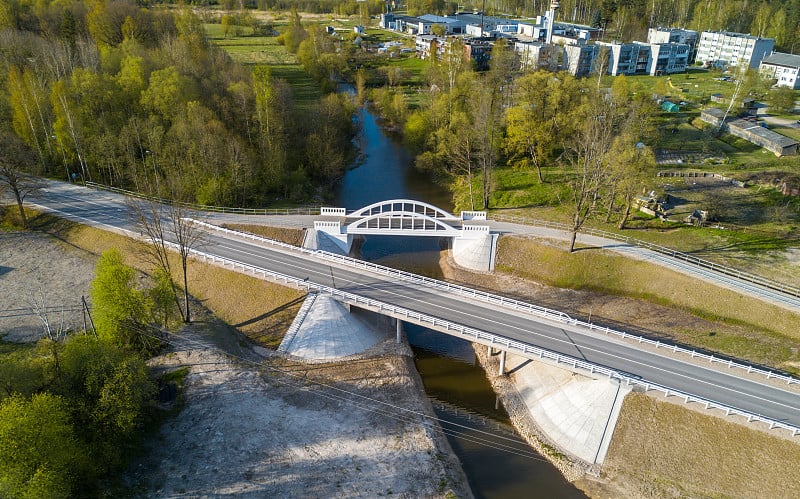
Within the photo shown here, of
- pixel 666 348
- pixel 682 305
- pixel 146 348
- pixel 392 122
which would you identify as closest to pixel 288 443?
pixel 146 348

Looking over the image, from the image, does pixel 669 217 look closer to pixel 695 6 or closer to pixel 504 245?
pixel 504 245

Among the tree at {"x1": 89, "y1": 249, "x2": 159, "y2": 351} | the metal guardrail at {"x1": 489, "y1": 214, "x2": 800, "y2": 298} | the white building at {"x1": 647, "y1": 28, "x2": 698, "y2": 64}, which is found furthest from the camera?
the white building at {"x1": 647, "y1": 28, "x2": 698, "y2": 64}

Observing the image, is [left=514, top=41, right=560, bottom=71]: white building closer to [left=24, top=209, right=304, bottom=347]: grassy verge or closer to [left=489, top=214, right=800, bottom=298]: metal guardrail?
[left=489, top=214, right=800, bottom=298]: metal guardrail

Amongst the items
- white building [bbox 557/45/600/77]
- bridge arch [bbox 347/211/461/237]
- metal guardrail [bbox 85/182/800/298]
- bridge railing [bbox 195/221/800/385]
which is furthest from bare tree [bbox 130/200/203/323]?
white building [bbox 557/45/600/77]

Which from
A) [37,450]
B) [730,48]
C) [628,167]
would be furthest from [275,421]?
[730,48]


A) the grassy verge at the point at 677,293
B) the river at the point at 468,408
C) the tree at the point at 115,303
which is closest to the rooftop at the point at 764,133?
the grassy verge at the point at 677,293

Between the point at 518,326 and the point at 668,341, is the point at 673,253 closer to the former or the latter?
the point at 668,341

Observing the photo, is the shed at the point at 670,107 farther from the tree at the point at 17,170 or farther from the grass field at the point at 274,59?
the tree at the point at 17,170
